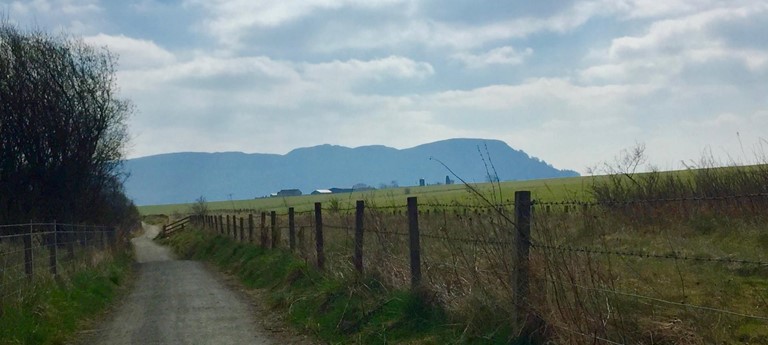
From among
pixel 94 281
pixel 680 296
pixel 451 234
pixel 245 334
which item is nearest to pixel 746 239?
pixel 680 296

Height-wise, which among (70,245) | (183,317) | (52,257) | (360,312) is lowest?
(183,317)

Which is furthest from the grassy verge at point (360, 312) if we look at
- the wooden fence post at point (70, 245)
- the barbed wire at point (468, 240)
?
the wooden fence post at point (70, 245)

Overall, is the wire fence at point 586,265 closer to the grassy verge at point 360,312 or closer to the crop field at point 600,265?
the crop field at point 600,265

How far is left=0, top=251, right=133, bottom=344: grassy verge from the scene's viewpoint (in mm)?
10188

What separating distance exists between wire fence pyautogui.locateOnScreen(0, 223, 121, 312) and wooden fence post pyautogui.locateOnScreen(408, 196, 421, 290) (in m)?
5.63

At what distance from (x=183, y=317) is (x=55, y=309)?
199 cm

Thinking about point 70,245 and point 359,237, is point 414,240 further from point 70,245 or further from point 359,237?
point 70,245

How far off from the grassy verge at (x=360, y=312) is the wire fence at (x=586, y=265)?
21 centimetres

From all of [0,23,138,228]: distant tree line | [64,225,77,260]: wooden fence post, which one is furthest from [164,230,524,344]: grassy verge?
[0,23,138,228]: distant tree line

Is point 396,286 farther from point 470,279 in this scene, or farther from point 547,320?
point 547,320

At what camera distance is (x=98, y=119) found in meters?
33.9

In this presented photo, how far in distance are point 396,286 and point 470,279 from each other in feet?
6.68

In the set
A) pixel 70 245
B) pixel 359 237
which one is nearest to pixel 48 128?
pixel 70 245

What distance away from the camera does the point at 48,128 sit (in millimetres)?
31594
